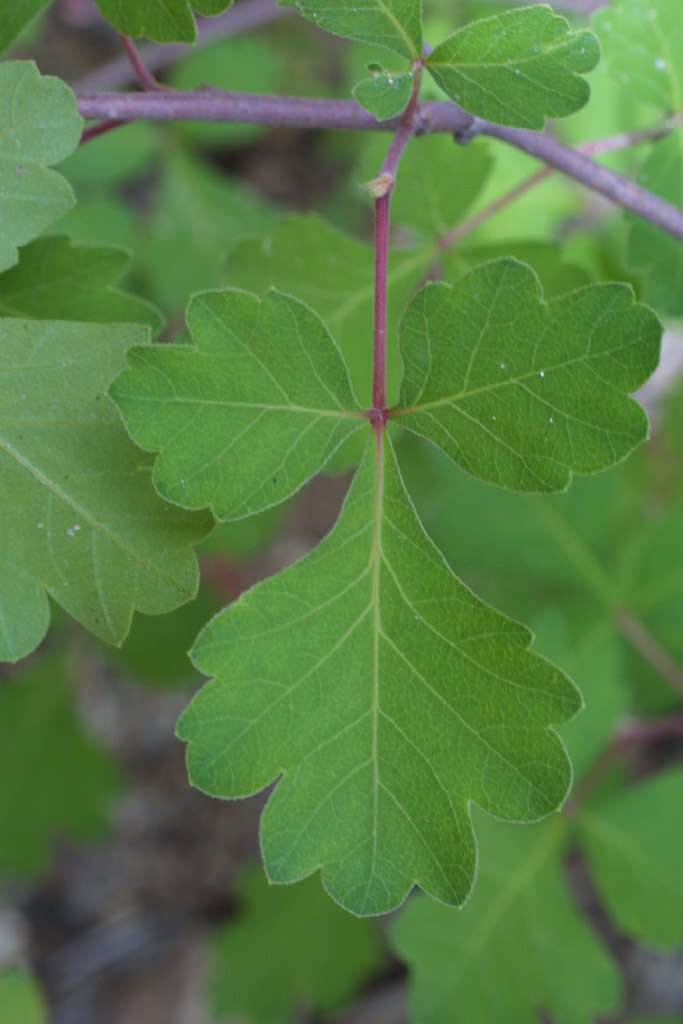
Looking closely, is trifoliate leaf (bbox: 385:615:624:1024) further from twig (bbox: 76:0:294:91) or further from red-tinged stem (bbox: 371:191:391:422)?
twig (bbox: 76:0:294:91)

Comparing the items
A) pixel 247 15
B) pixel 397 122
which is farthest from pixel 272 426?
pixel 247 15

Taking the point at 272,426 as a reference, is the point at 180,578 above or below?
below

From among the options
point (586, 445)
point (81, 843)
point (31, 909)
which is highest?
point (586, 445)

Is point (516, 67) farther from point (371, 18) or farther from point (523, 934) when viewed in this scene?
point (523, 934)

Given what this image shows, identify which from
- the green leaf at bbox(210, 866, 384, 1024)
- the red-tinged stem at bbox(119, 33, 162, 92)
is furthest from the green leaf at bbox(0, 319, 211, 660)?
the green leaf at bbox(210, 866, 384, 1024)

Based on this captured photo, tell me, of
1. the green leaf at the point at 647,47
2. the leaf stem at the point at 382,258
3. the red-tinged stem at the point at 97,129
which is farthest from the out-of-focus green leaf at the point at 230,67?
the leaf stem at the point at 382,258

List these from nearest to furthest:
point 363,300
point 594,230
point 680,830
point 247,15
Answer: point 363,300 → point 680,830 → point 247,15 → point 594,230

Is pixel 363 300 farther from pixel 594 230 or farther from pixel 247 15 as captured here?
pixel 594 230
